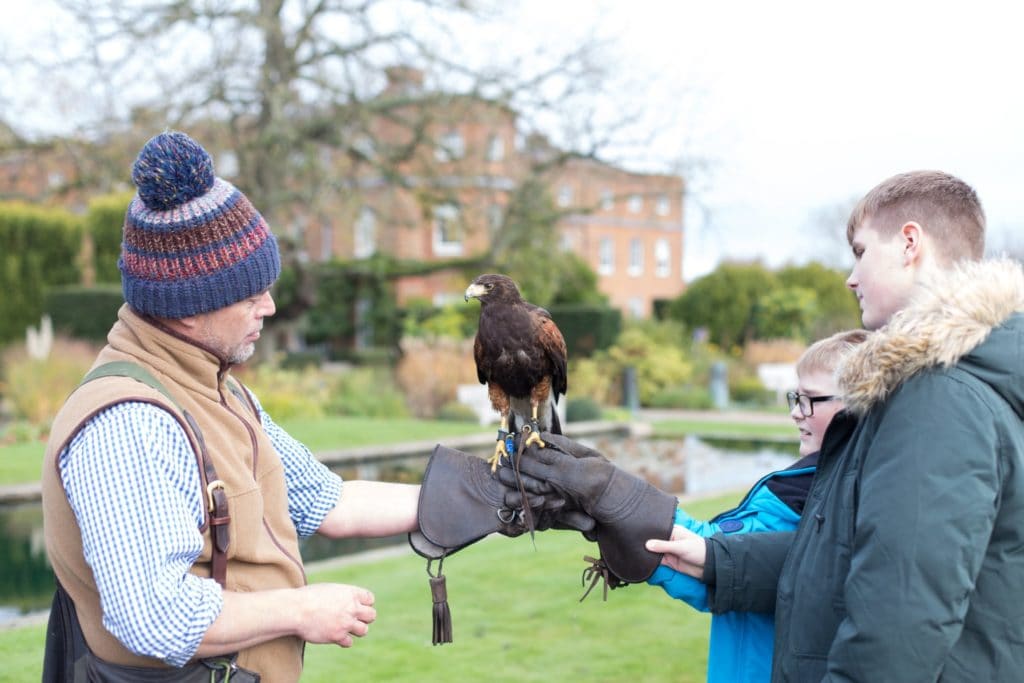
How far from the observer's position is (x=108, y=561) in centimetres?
168

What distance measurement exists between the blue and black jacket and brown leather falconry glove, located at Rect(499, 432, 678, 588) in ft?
0.33

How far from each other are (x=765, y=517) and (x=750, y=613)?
11.3 inches

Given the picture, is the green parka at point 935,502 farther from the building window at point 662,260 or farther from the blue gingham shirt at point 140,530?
the building window at point 662,260

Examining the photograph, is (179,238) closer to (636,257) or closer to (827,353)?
(827,353)

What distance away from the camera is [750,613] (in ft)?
8.09

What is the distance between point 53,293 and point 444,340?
822cm

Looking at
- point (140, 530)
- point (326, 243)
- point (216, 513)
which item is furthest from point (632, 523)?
point (326, 243)

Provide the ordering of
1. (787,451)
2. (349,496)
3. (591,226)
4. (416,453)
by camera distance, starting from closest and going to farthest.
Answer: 1. (349,496)
2. (416,453)
3. (787,451)
4. (591,226)

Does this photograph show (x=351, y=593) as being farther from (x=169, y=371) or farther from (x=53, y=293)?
(x=53, y=293)

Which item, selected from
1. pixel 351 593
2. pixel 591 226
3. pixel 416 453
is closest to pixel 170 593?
pixel 351 593

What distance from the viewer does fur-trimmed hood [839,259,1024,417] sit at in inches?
66.8

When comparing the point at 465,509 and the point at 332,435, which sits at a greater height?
the point at 465,509

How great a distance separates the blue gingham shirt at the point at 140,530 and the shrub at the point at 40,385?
11.2 metres

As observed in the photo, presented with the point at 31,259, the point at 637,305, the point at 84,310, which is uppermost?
the point at 31,259
